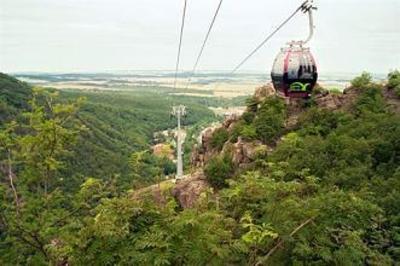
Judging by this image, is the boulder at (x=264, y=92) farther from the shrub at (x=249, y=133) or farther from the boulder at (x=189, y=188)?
the boulder at (x=189, y=188)

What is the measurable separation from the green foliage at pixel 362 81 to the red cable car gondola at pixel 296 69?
1763cm

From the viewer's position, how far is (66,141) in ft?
30.4

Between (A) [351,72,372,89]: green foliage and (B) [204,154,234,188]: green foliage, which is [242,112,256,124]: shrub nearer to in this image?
(B) [204,154,234,188]: green foliage

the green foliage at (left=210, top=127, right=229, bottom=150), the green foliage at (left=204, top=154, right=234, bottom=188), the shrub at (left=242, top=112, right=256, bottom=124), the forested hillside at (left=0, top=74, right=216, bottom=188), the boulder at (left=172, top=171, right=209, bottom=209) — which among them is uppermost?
the shrub at (left=242, top=112, right=256, bottom=124)

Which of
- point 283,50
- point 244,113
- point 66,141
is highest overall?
point 283,50

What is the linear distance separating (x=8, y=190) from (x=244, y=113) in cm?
2311

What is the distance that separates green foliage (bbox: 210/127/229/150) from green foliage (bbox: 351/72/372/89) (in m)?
7.75

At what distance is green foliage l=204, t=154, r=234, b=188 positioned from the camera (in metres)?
25.2

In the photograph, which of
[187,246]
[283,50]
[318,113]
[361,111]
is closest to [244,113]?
[318,113]

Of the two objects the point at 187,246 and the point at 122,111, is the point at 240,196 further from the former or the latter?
the point at 122,111

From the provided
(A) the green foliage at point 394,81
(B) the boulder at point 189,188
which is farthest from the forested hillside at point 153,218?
(A) the green foliage at point 394,81

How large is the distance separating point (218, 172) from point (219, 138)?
19.9 feet

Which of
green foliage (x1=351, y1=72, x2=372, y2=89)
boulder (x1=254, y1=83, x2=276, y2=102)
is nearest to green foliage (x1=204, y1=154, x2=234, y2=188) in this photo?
boulder (x1=254, y1=83, x2=276, y2=102)

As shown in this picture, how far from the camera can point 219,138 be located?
31.2 m
